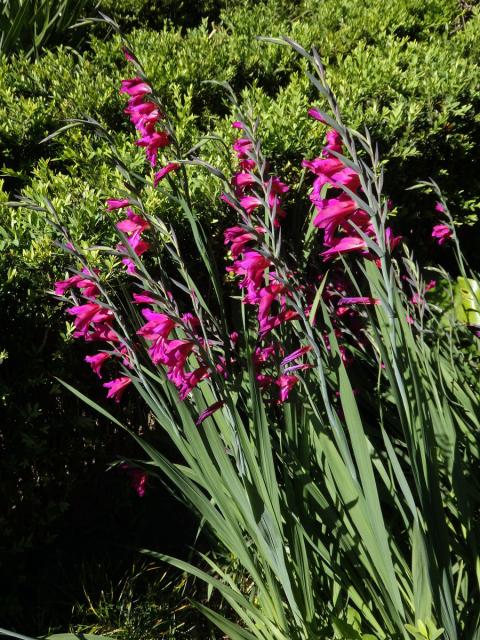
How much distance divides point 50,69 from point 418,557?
3269 millimetres

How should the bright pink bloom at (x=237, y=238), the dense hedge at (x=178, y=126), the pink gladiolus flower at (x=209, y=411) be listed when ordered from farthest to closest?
the dense hedge at (x=178, y=126) < the bright pink bloom at (x=237, y=238) < the pink gladiolus flower at (x=209, y=411)

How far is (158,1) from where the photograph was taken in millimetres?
5031

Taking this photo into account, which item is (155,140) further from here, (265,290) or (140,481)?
(140,481)

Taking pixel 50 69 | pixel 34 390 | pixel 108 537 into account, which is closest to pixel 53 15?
pixel 50 69

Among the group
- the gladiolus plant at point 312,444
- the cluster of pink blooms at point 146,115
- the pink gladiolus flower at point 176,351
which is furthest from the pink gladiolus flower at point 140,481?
the cluster of pink blooms at point 146,115

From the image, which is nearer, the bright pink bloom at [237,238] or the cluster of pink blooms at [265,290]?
the cluster of pink blooms at [265,290]

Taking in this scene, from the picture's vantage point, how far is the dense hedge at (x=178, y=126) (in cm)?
212

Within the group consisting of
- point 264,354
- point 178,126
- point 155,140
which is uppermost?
point 178,126

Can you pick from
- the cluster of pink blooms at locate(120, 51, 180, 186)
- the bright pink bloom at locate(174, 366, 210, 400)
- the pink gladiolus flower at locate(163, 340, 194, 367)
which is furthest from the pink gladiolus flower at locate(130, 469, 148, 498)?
the cluster of pink blooms at locate(120, 51, 180, 186)

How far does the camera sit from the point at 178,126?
272cm

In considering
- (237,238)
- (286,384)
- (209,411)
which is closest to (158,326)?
(209,411)

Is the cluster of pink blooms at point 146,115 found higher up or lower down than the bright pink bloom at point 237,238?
higher up

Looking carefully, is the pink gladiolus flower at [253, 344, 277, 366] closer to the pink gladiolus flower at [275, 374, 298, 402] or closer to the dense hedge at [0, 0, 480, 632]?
the pink gladiolus flower at [275, 374, 298, 402]

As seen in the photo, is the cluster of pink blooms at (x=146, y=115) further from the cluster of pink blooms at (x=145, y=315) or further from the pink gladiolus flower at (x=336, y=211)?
the pink gladiolus flower at (x=336, y=211)
